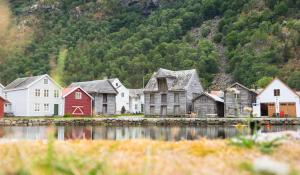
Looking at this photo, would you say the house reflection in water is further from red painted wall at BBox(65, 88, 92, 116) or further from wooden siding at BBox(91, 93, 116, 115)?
wooden siding at BBox(91, 93, 116, 115)

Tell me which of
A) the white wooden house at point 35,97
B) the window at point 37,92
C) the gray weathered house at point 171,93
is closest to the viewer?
the white wooden house at point 35,97

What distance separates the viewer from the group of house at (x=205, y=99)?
187 ft

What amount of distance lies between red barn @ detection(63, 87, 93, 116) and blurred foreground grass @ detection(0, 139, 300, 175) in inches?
2173

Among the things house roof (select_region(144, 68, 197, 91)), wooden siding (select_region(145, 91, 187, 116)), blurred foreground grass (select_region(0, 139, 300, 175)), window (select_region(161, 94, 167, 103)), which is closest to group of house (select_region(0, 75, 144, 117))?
wooden siding (select_region(145, 91, 187, 116))

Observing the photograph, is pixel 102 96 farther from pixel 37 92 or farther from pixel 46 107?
pixel 37 92

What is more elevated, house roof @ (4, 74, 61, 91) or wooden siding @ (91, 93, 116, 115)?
house roof @ (4, 74, 61, 91)

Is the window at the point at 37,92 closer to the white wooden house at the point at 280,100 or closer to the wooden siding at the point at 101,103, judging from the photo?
the wooden siding at the point at 101,103

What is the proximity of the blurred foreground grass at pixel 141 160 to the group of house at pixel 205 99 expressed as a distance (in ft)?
168

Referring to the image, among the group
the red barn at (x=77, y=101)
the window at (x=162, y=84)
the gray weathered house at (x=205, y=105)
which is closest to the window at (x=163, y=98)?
the window at (x=162, y=84)

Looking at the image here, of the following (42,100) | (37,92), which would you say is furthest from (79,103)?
(37,92)

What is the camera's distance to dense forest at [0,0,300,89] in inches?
4633

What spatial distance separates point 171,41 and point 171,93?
8671 centimetres

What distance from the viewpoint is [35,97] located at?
196ft

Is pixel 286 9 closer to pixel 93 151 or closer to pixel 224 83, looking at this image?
pixel 224 83
